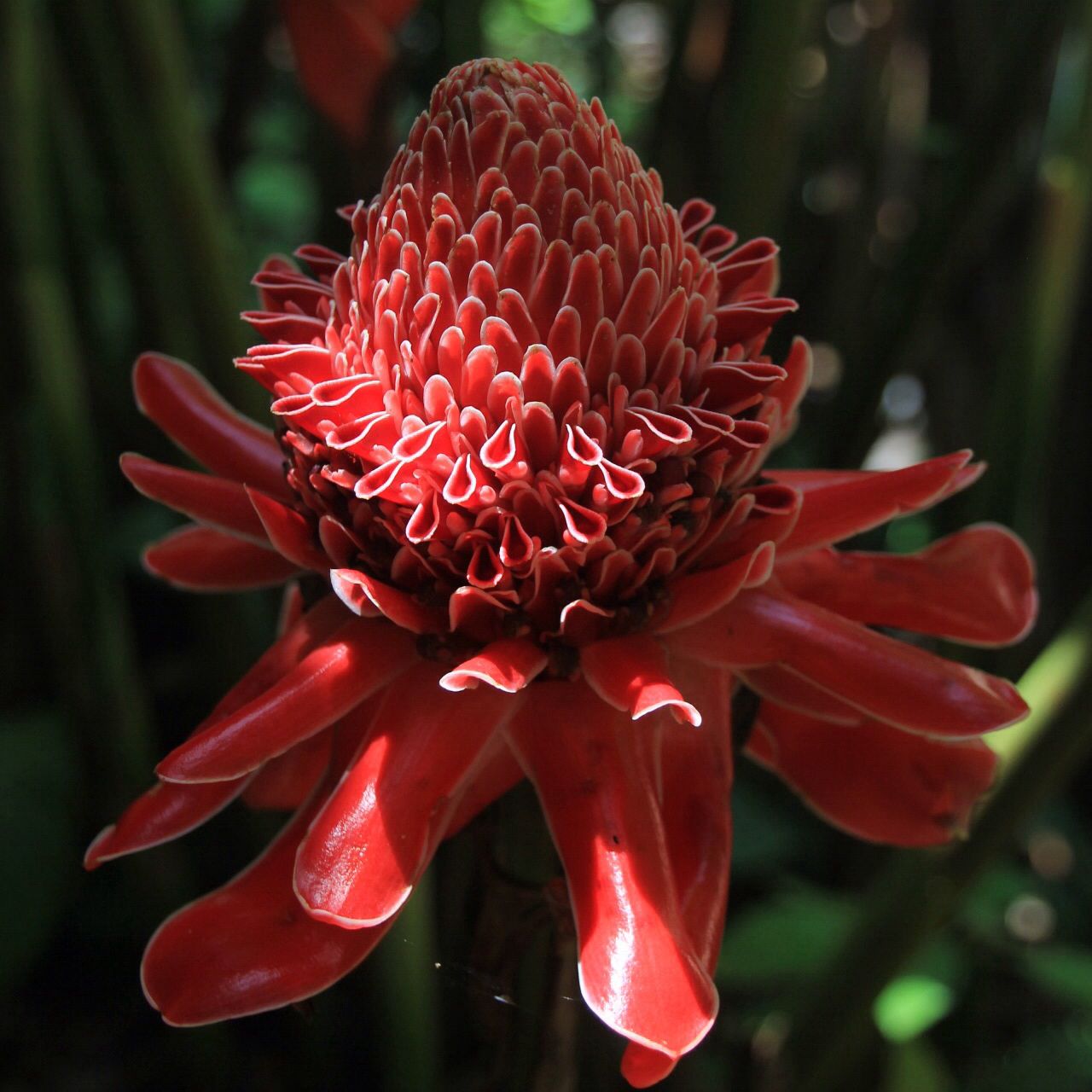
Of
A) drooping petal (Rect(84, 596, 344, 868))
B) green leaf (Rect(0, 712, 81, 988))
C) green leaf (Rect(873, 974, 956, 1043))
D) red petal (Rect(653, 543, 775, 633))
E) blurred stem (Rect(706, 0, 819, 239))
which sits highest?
blurred stem (Rect(706, 0, 819, 239))

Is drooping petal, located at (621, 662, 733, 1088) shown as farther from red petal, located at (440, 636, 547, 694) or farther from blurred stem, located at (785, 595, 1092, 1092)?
blurred stem, located at (785, 595, 1092, 1092)

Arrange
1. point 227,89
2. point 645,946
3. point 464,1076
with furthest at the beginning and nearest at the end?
point 227,89, point 464,1076, point 645,946

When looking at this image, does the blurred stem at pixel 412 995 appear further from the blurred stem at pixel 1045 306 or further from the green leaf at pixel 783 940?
the blurred stem at pixel 1045 306

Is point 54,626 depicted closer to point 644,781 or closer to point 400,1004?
point 400,1004

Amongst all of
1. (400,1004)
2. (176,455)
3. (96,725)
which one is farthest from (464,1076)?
(176,455)

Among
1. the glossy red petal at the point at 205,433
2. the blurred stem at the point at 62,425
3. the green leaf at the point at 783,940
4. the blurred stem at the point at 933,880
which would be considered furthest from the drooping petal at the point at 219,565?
the green leaf at the point at 783,940

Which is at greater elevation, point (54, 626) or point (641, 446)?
point (641, 446)

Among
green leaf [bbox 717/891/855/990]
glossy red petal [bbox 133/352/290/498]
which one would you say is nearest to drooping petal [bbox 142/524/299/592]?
glossy red petal [bbox 133/352/290/498]
